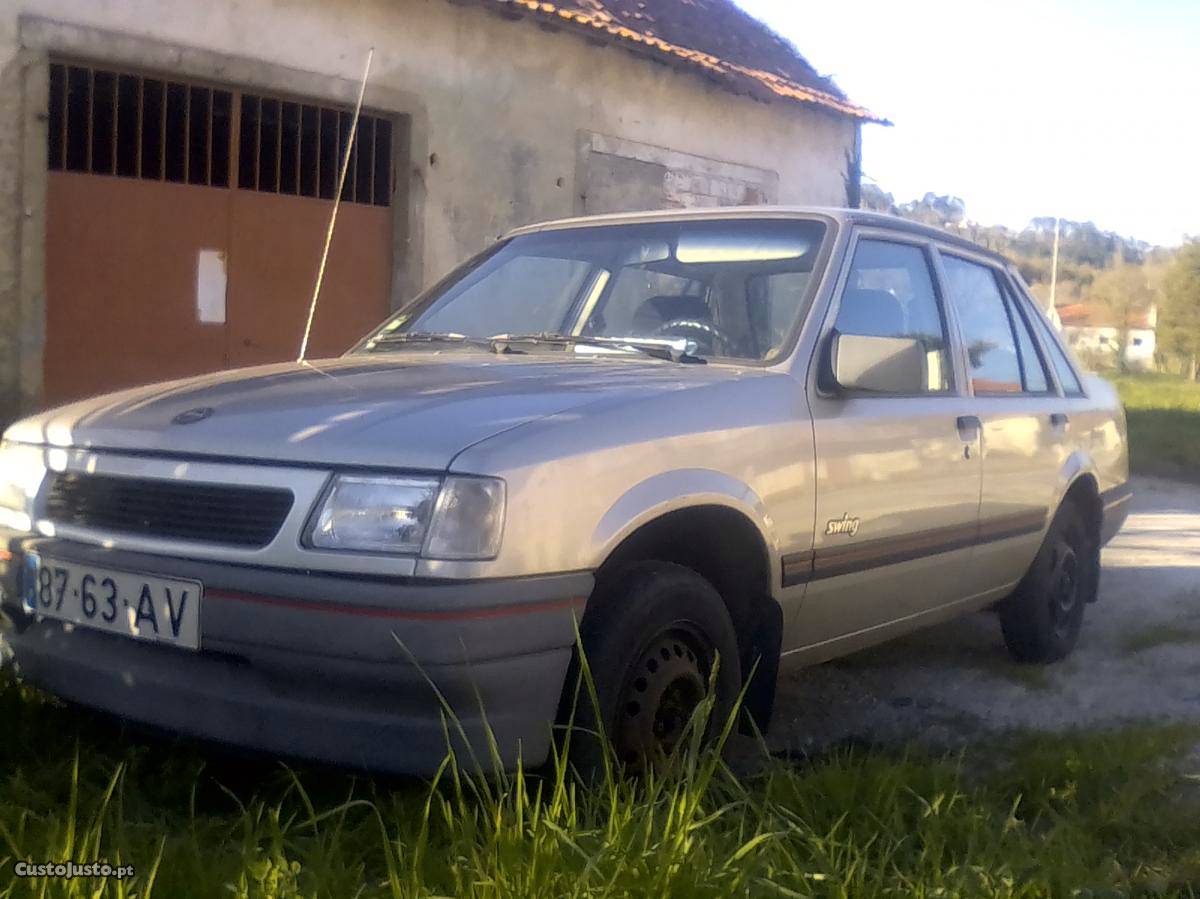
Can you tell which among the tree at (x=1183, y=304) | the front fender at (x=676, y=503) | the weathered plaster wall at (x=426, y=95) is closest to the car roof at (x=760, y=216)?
the front fender at (x=676, y=503)

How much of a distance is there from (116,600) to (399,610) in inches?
28.8

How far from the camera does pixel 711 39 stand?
38.1 feet

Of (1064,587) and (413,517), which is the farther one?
(1064,587)

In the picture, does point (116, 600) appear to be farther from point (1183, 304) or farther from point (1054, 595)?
point (1183, 304)

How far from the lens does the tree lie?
46.8m

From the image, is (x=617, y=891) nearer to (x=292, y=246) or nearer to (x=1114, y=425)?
(x=1114, y=425)

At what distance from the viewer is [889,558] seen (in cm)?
367

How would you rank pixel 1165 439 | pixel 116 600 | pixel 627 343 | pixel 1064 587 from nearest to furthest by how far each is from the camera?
pixel 116 600, pixel 627 343, pixel 1064 587, pixel 1165 439

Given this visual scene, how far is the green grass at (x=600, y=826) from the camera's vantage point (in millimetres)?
2256

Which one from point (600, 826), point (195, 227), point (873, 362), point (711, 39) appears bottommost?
point (600, 826)

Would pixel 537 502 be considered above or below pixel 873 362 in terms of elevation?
below

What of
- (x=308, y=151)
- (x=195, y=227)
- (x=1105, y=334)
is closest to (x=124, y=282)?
(x=195, y=227)

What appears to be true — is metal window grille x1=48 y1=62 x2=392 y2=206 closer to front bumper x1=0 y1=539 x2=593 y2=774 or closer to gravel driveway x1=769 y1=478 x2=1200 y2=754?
gravel driveway x1=769 y1=478 x2=1200 y2=754

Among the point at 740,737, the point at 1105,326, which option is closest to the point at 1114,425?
the point at 740,737
